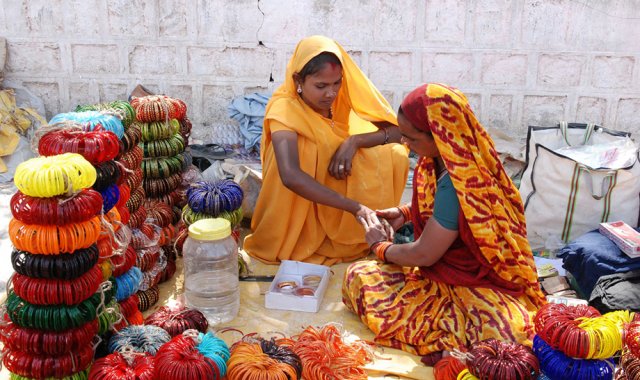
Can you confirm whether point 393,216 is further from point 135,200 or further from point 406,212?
point 135,200

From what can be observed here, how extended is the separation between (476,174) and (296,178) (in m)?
1.28

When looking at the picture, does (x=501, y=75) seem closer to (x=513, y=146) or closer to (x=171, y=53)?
(x=513, y=146)

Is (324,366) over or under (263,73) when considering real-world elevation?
under

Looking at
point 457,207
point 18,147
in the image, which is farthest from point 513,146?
point 18,147

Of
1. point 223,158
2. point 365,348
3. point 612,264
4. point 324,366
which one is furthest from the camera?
point 223,158

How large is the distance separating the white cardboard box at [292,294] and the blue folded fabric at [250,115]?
239 centimetres

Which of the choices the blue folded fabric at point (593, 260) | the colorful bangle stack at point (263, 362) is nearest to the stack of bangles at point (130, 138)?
the colorful bangle stack at point (263, 362)

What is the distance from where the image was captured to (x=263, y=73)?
6.46 m

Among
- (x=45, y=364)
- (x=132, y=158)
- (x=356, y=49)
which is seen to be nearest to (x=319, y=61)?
(x=132, y=158)

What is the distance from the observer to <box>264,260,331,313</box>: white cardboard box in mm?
3545

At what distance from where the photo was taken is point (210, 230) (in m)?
3.26

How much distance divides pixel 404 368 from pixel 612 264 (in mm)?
1365

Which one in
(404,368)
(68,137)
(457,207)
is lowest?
(404,368)

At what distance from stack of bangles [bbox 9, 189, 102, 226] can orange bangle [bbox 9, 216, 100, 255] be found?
0.02 m
